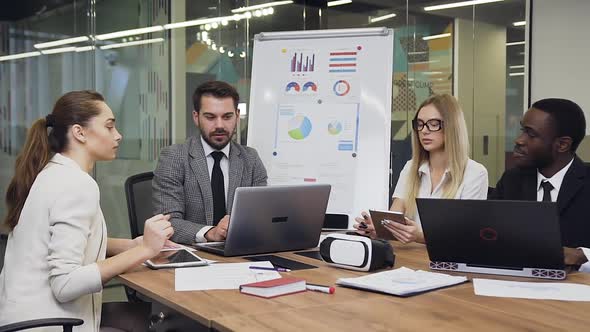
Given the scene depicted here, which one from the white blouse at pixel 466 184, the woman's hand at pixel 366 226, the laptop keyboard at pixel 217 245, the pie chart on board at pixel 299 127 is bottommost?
the laptop keyboard at pixel 217 245

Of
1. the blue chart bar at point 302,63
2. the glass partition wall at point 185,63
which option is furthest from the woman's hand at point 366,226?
the glass partition wall at point 185,63

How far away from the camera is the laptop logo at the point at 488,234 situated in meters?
2.04

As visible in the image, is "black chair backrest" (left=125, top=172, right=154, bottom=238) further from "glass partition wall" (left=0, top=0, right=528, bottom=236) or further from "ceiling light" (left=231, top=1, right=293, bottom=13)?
"ceiling light" (left=231, top=1, right=293, bottom=13)

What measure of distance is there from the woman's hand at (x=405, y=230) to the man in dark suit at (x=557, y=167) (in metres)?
0.44

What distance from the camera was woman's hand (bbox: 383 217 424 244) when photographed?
8.36 feet

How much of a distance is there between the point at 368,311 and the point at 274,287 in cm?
31

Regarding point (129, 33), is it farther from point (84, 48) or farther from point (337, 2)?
point (337, 2)

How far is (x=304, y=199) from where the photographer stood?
2.52 m

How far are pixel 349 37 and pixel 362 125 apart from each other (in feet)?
1.77

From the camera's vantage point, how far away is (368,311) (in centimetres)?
167

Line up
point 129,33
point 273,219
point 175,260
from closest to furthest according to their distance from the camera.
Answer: point 175,260, point 273,219, point 129,33

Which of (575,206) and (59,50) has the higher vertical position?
(59,50)

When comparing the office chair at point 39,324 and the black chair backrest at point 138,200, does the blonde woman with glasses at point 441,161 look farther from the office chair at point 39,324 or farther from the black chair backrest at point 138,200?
the office chair at point 39,324

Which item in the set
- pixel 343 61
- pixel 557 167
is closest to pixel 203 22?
pixel 343 61
